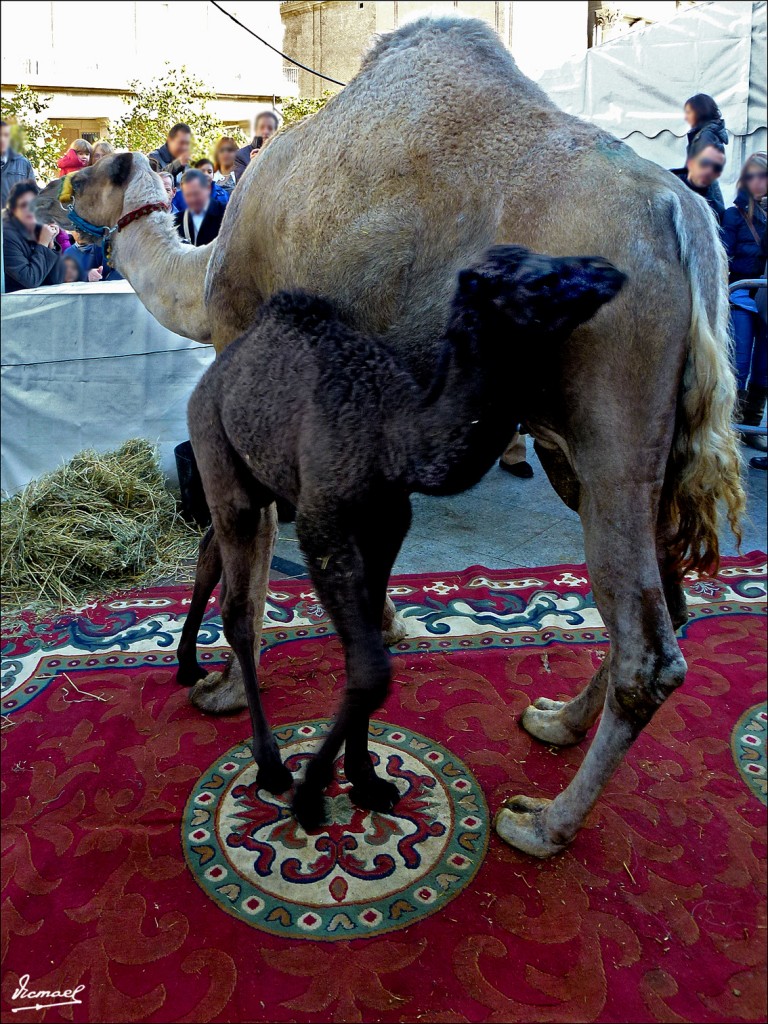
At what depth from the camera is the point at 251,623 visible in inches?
98.9

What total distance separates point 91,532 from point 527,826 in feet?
9.52

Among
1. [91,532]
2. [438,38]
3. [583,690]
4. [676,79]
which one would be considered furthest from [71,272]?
[676,79]

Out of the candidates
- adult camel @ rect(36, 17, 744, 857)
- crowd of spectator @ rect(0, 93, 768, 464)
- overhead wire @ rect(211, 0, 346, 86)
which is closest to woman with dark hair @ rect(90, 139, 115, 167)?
crowd of spectator @ rect(0, 93, 768, 464)

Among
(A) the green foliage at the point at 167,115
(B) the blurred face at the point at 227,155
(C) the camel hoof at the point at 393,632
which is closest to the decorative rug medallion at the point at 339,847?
Result: (C) the camel hoof at the point at 393,632

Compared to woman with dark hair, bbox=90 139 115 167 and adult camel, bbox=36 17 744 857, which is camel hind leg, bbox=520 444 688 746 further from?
woman with dark hair, bbox=90 139 115 167

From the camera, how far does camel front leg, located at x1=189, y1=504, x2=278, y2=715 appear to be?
2.92 m

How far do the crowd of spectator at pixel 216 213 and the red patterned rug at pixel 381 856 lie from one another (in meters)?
1.35

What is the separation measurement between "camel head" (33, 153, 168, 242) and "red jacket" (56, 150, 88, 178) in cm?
28

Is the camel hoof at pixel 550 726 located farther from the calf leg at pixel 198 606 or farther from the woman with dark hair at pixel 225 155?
the woman with dark hair at pixel 225 155

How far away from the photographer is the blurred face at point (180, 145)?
3.87 meters

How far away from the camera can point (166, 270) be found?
120 inches

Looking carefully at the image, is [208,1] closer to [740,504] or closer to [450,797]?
[740,504]

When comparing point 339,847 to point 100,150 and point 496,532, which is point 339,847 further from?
point 100,150

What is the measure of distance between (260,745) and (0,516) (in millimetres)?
2629
